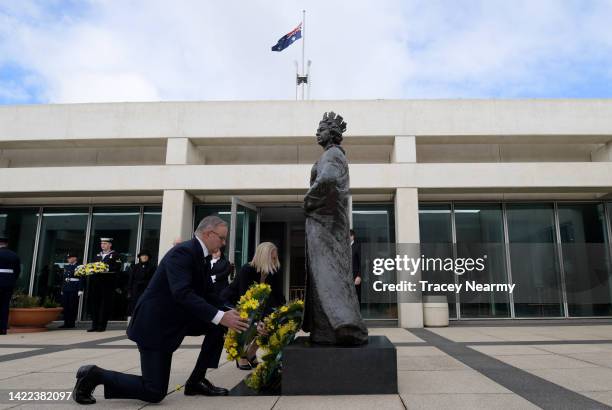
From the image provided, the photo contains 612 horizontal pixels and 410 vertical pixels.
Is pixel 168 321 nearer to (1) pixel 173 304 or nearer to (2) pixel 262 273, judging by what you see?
(1) pixel 173 304

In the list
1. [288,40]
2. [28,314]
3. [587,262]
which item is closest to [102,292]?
[28,314]

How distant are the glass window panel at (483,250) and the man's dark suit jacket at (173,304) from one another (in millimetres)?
10595

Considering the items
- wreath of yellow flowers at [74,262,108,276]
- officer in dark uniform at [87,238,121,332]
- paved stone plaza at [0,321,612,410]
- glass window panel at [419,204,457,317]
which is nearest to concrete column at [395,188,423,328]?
glass window panel at [419,204,457,317]

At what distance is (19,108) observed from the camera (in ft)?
40.8

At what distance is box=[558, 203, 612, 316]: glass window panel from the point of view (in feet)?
40.5

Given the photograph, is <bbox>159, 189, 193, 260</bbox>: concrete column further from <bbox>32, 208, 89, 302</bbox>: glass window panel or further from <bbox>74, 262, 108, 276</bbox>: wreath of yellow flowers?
<bbox>32, 208, 89, 302</bbox>: glass window panel

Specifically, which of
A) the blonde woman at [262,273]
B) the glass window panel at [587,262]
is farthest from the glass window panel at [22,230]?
the glass window panel at [587,262]

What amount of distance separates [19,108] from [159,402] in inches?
498

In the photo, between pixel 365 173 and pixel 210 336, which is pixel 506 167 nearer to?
pixel 365 173

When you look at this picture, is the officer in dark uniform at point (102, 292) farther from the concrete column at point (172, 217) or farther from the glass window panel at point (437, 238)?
the glass window panel at point (437, 238)

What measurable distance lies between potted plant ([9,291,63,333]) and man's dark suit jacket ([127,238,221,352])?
848 cm

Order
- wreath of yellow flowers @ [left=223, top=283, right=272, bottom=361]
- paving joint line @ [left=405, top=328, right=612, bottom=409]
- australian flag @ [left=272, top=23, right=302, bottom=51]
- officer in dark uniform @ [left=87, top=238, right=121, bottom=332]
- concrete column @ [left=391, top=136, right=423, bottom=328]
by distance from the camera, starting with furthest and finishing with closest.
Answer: australian flag @ [left=272, top=23, right=302, bottom=51] → concrete column @ [left=391, top=136, right=423, bottom=328] → officer in dark uniform @ [left=87, top=238, right=121, bottom=332] → wreath of yellow flowers @ [left=223, top=283, right=272, bottom=361] → paving joint line @ [left=405, top=328, right=612, bottom=409]

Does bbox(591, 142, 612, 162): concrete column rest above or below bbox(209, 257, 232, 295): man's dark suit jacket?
above

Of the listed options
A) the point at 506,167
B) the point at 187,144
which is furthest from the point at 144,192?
the point at 506,167
